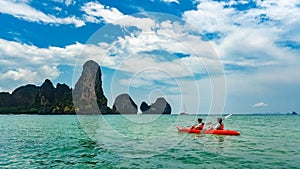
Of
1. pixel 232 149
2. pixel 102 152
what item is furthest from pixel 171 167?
pixel 232 149

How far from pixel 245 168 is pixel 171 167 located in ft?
13.4

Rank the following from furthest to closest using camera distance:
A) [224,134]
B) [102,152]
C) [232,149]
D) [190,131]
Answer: [190,131], [224,134], [232,149], [102,152]

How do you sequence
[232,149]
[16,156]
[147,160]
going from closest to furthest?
1. [147,160]
2. [16,156]
3. [232,149]

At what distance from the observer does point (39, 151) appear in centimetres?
2297

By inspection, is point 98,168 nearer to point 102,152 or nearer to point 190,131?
point 102,152

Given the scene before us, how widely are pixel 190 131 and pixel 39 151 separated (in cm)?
1880

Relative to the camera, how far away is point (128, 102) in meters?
19.4

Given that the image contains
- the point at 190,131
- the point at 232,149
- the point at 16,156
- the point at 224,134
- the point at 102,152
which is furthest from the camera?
the point at 190,131

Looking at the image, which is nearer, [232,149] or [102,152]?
[102,152]

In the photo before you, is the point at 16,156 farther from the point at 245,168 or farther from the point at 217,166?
the point at 245,168

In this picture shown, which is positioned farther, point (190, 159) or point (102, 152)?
point (102, 152)

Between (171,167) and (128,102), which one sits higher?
(128,102)

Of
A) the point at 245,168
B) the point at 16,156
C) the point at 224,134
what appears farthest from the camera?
the point at 224,134

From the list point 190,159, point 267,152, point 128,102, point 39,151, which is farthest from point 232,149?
point 39,151
